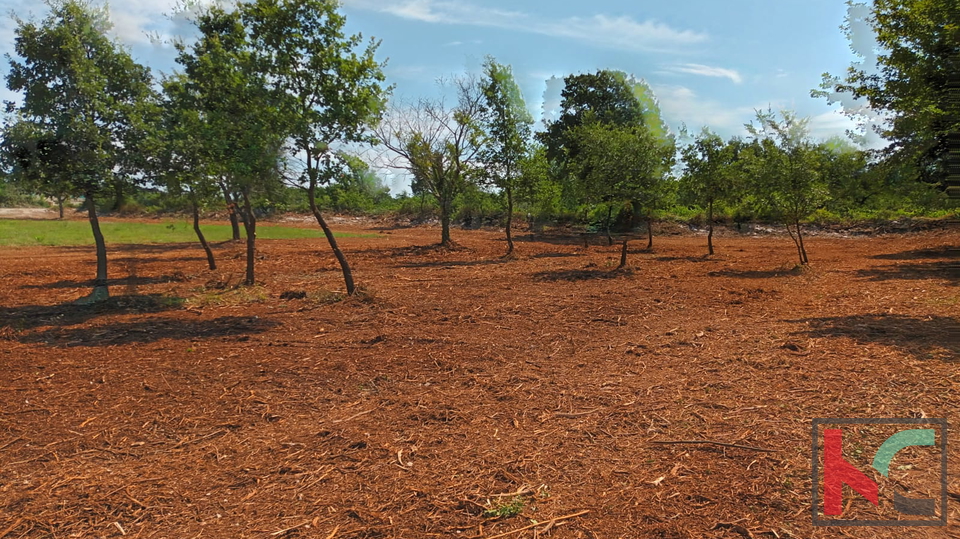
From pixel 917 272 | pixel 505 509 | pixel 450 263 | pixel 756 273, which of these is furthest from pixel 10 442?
pixel 917 272

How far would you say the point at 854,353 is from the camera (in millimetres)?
6578

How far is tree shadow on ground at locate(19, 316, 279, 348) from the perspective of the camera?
8562mm

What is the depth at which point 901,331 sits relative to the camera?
24.7ft

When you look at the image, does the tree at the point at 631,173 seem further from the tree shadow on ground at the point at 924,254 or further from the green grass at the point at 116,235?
the green grass at the point at 116,235

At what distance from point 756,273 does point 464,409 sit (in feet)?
43.6

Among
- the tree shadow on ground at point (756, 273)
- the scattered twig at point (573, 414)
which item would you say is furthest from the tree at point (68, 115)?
the tree shadow on ground at point (756, 273)

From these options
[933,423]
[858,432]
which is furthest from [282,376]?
[933,423]

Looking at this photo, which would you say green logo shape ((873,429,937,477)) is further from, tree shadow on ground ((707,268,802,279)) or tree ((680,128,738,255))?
tree ((680,128,738,255))

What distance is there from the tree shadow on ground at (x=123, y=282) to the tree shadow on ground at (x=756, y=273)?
55.6ft

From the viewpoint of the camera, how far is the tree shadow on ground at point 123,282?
14.3m

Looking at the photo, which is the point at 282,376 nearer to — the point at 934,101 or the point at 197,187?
the point at 197,187

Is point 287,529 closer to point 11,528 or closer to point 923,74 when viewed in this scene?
point 11,528

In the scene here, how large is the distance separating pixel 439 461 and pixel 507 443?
26.7 inches

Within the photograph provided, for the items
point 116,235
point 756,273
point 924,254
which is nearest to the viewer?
point 756,273
